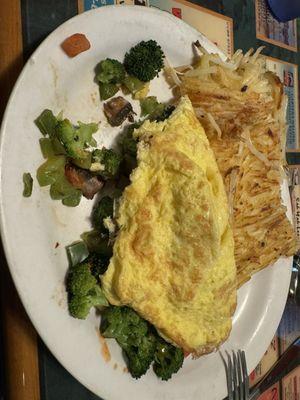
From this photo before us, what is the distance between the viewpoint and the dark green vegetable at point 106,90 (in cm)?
253

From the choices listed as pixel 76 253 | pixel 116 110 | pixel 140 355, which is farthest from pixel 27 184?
pixel 140 355

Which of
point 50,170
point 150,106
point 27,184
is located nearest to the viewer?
point 27,184

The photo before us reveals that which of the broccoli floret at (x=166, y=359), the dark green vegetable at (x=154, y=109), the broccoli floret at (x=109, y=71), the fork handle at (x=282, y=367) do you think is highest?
the broccoli floret at (x=109, y=71)

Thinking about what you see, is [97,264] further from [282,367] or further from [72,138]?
[282,367]

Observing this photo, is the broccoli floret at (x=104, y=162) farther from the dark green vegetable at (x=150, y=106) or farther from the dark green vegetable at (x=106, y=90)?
the dark green vegetable at (x=150, y=106)

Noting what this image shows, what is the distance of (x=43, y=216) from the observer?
7.34ft

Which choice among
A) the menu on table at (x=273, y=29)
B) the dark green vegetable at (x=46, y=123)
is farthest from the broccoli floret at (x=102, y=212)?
the menu on table at (x=273, y=29)

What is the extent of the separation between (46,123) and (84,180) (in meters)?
0.39

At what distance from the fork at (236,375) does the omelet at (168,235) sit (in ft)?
2.99

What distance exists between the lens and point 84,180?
7.95 feet

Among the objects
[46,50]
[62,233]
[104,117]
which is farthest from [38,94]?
[62,233]

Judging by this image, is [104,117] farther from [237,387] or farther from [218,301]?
[237,387]

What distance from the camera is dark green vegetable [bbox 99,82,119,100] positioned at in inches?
99.7

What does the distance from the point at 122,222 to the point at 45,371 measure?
96 centimetres
